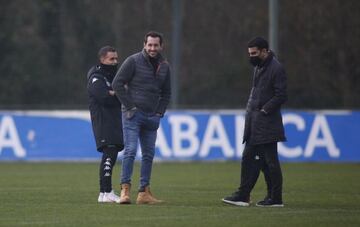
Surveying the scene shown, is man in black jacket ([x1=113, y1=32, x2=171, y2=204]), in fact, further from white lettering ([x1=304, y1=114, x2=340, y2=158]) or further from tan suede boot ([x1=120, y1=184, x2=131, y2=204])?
white lettering ([x1=304, y1=114, x2=340, y2=158])

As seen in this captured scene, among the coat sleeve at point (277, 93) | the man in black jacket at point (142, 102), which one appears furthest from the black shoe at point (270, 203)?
the man in black jacket at point (142, 102)

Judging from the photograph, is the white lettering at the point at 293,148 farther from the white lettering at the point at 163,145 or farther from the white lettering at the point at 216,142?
the white lettering at the point at 163,145

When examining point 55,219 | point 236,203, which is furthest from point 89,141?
point 55,219

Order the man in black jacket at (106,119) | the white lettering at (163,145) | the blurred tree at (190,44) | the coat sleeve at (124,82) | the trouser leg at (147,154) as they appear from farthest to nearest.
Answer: the blurred tree at (190,44), the white lettering at (163,145), the man in black jacket at (106,119), the trouser leg at (147,154), the coat sleeve at (124,82)

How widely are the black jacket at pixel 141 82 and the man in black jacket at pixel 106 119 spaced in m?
0.33

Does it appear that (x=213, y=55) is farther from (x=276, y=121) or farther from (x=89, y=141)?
(x=276, y=121)

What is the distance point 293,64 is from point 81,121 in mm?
5596

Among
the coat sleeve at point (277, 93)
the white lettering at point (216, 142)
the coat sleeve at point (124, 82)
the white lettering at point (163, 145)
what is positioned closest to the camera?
the coat sleeve at point (277, 93)

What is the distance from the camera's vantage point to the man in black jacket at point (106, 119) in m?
13.2

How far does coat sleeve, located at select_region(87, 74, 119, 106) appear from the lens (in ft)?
43.4

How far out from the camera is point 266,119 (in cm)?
1286

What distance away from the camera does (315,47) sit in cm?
2642

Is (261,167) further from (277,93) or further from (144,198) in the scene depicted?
(144,198)

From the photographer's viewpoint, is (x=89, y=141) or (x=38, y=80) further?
(x=38, y=80)
